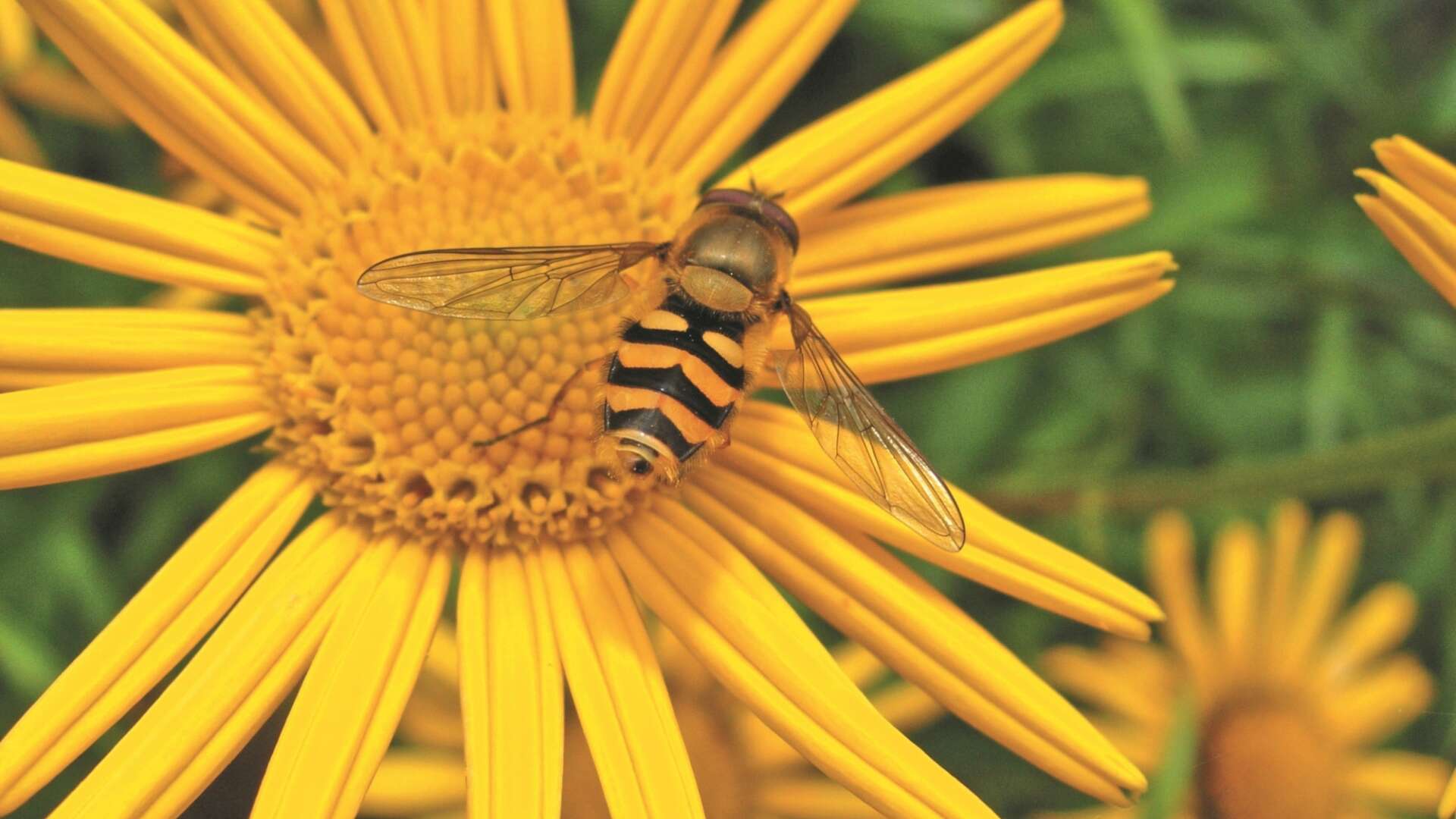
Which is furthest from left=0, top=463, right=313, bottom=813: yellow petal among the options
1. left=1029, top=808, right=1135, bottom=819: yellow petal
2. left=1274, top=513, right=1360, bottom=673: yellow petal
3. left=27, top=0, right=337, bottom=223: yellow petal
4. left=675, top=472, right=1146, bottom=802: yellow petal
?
left=1274, top=513, right=1360, bottom=673: yellow petal

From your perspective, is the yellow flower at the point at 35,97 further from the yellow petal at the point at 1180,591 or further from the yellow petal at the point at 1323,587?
the yellow petal at the point at 1323,587

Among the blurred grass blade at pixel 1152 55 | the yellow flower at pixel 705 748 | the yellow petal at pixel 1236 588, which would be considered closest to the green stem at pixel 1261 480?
the yellow petal at pixel 1236 588

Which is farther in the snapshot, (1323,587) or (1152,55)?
(1323,587)

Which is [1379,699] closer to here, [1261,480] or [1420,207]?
[1261,480]

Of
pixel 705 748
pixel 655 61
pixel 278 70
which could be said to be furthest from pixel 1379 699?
pixel 278 70

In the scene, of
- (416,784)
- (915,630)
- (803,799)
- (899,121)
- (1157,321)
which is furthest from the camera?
(1157,321)

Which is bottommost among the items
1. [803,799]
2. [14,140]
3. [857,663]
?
[803,799]
